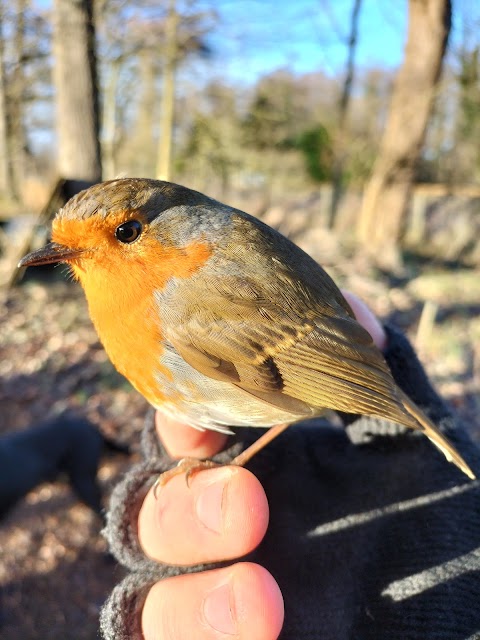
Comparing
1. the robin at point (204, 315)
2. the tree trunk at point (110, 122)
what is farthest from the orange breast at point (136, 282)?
the tree trunk at point (110, 122)

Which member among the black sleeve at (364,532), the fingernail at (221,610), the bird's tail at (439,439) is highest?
the bird's tail at (439,439)

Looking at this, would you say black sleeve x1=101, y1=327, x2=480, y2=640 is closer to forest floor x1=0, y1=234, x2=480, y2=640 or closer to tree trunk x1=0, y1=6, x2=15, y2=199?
forest floor x1=0, y1=234, x2=480, y2=640

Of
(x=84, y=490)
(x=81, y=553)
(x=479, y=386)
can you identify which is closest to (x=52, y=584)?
(x=81, y=553)

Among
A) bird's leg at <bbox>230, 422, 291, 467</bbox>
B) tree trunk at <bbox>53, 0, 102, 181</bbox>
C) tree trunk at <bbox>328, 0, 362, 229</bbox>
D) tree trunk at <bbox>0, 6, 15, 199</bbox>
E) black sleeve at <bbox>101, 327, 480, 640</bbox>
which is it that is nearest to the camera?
black sleeve at <bbox>101, 327, 480, 640</bbox>

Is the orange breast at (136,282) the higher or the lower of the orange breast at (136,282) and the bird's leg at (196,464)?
the higher

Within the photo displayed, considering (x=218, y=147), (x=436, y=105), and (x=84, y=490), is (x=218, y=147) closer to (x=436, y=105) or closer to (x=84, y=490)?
(x=436, y=105)

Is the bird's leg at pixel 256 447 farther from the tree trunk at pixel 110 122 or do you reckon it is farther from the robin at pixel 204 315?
the tree trunk at pixel 110 122

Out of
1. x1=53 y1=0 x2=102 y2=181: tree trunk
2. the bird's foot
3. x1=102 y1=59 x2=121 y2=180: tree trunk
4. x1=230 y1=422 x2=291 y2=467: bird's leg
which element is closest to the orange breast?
the bird's foot

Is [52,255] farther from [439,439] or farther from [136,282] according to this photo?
[439,439]
